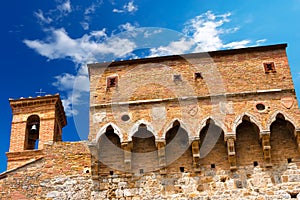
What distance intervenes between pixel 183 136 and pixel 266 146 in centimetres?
240

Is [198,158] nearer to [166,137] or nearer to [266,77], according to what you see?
[166,137]

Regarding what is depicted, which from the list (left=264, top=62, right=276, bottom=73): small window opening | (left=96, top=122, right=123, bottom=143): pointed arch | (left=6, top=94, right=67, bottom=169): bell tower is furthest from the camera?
(left=6, top=94, right=67, bottom=169): bell tower

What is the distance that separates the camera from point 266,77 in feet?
45.2

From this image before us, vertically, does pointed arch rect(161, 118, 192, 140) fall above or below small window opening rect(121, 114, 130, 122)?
below

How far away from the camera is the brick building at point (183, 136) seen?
41.6 ft

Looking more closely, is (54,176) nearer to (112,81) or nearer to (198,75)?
(112,81)

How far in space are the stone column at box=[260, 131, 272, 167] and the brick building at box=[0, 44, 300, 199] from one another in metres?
0.03

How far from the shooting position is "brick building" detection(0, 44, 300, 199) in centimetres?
1269

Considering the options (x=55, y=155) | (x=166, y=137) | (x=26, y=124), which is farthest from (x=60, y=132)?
(x=166, y=137)

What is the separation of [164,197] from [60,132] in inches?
506

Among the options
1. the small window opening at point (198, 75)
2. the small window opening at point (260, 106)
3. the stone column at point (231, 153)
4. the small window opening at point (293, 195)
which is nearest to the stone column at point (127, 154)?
the stone column at point (231, 153)

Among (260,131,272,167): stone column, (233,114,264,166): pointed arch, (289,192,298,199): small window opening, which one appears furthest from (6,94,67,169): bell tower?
(289,192,298,199): small window opening

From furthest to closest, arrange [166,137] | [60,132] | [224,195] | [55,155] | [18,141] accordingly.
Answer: [60,132] → [18,141] → [55,155] → [166,137] → [224,195]

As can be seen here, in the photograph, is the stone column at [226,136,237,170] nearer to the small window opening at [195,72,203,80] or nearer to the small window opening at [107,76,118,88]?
the small window opening at [195,72,203,80]
